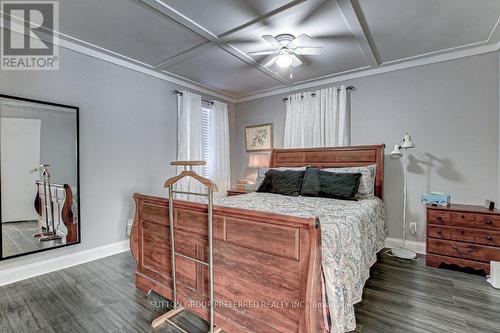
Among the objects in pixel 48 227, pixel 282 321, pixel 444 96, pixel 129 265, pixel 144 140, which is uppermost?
pixel 444 96

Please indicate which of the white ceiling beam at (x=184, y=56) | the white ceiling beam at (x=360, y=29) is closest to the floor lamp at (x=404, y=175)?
the white ceiling beam at (x=360, y=29)

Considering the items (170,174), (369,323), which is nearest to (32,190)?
(170,174)

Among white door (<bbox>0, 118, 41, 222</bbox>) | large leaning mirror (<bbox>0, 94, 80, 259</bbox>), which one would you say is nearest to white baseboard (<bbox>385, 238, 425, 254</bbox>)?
large leaning mirror (<bbox>0, 94, 80, 259</bbox>)

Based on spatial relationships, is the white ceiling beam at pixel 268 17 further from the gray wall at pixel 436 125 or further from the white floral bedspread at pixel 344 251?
the gray wall at pixel 436 125

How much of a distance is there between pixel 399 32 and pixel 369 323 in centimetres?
291

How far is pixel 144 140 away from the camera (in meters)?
3.75

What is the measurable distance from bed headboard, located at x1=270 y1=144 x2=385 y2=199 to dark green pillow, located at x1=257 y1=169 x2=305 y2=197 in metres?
0.59

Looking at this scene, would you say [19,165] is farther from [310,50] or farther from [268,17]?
[310,50]

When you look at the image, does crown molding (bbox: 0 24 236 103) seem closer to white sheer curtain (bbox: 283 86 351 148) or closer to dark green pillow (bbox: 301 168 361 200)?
white sheer curtain (bbox: 283 86 351 148)

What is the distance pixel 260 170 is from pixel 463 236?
2745 mm

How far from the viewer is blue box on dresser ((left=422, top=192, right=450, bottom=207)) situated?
9.82 ft

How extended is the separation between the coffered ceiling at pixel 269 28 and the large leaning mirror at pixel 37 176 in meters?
1.01

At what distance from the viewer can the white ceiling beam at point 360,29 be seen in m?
2.25

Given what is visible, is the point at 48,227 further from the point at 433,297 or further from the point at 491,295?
the point at 491,295
